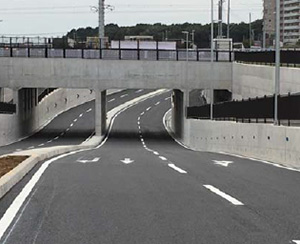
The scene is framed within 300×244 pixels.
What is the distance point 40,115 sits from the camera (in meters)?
74.7

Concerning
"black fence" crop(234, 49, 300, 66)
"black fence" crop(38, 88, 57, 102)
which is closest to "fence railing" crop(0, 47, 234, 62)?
"black fence" crop(234, 49, 300, 66)

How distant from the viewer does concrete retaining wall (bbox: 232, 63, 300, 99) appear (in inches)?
1470

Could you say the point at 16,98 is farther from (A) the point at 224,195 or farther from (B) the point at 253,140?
(A) the point at 224,195

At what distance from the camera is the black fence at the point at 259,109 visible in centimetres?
2391

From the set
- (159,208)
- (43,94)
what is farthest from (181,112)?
(159,208)

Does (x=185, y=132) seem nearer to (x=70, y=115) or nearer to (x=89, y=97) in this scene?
(x=70, y=115)

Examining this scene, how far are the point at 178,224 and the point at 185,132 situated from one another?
4621cm

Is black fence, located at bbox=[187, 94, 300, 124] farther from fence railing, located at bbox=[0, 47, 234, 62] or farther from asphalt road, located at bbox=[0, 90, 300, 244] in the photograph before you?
fence railing, located at bbox=[0, 47, 234, 62]

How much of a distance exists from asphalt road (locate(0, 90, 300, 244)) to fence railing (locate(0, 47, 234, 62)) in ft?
153

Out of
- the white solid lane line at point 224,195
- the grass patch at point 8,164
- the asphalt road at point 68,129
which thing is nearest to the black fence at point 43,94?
the asphalt road at point 68,129

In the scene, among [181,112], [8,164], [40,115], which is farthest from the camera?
[40,115]

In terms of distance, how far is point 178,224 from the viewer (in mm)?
7918

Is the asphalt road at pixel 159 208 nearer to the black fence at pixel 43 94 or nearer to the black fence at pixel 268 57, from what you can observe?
the black fence at pixel 268 57

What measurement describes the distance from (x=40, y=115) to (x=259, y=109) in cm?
5005
